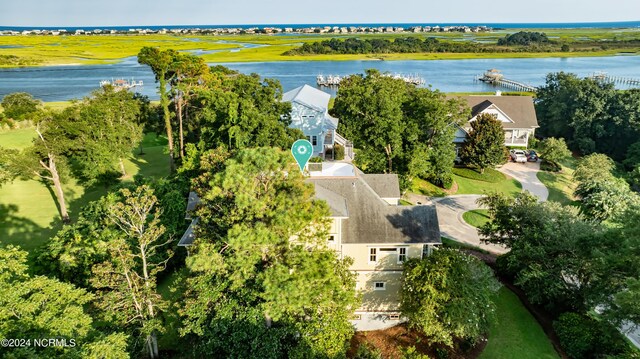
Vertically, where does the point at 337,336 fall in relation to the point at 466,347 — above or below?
above

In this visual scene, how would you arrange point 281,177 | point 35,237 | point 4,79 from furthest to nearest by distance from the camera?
point 4,79 → point 35,237 → point 281,177

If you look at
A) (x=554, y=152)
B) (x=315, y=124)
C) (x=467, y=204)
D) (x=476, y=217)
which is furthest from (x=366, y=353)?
(x=554, y=152)

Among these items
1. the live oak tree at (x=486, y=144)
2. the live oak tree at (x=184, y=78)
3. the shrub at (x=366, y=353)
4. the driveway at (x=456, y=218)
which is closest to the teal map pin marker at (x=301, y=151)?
the shrub at (x=366, y=353)

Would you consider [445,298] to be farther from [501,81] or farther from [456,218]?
[501,81]

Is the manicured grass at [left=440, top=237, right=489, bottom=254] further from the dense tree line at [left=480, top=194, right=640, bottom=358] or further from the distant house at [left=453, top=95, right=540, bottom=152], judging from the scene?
the distant house at [left=453, top=95, right=540, bottom=152]

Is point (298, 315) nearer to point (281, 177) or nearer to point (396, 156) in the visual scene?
point (281, 177)

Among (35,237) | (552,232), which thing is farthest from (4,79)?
(552,232)

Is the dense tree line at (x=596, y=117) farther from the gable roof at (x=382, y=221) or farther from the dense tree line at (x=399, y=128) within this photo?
the gable roof at (x=382, y=221)
